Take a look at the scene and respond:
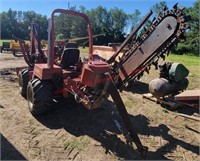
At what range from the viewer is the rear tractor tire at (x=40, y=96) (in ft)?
16.9

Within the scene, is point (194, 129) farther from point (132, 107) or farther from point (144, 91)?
point (144, 91)

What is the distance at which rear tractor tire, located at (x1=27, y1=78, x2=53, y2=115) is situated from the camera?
5145 mm

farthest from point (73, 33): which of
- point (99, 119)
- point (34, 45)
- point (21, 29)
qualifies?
point (99, 119)

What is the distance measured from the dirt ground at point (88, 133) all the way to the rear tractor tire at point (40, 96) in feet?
0.80

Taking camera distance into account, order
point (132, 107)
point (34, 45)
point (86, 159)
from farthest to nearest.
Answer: point (34, 45)
point (132, 107)
point (86, 159)

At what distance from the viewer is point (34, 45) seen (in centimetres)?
773

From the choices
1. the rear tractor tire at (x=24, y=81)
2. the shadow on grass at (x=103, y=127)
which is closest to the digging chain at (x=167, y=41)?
the shadow on grass at (x=103, y=127)

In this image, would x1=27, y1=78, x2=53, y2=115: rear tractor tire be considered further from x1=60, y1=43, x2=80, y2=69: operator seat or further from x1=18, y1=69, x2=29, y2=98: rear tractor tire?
x1=18, y1=69, x2=29, y2=98: rear tractor tire

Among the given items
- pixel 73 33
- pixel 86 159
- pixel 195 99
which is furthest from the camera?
pixel 73 33

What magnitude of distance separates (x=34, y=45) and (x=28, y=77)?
142 centimetres

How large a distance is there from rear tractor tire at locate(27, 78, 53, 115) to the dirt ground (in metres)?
0.24

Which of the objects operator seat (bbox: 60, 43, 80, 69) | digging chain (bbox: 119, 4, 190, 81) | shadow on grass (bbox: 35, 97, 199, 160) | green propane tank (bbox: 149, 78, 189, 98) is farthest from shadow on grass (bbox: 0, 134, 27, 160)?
green propane tank (bbox: 149, 78, 189, 98)

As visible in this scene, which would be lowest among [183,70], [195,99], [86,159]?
[86,159]

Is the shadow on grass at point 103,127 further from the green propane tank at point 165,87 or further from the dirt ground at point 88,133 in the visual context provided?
the green propane tank at point 165,87
